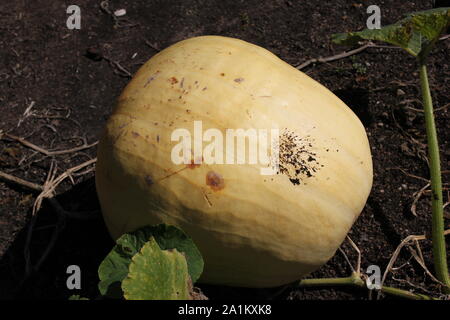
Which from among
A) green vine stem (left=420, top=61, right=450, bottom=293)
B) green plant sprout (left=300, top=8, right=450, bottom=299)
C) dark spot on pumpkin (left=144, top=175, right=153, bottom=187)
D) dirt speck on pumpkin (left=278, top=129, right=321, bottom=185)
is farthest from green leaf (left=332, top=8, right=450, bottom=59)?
dark spot on pumpkin (left=144, top=175, right=153, bottom=187)

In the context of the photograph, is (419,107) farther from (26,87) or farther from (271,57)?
(26,87)

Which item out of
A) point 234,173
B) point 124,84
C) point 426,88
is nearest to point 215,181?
point 234,173

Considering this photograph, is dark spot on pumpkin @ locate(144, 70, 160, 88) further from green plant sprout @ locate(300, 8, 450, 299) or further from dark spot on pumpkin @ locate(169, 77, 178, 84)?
green plant sprout @ locate(300, 8, 450, 299)

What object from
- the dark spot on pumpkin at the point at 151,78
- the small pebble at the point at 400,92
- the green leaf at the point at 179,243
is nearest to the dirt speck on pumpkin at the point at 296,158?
the green leaf at the point at 179,243

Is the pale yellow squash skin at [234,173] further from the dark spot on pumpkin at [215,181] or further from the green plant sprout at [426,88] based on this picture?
the green plant sprout at [426,88]

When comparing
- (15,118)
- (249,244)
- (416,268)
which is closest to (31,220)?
(15,118)

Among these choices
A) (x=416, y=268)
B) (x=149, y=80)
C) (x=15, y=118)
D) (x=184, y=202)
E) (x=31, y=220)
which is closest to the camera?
(x=184, y=202)

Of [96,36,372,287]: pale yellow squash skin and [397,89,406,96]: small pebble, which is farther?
[397,89,406,96]: small pebble

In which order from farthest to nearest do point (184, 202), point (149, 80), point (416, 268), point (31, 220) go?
point (31, 220) < point (416, 268) < point (149, 80) < point (184, 202)
